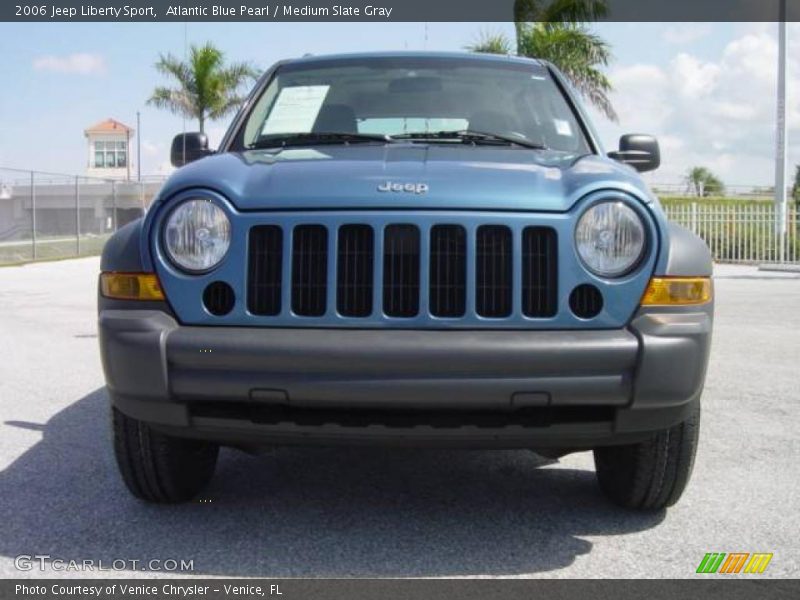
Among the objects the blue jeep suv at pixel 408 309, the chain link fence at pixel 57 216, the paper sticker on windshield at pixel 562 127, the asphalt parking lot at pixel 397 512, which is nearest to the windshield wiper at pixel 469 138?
the paper sticker on windshield at pixel 562 127

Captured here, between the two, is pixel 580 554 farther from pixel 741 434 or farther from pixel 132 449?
pixel 741 434

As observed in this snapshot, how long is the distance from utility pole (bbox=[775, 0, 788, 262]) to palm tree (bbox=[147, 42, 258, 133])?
19.0 m

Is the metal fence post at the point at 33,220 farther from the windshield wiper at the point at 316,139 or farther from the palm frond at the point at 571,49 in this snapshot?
the windshield wiper at the point at 316,139

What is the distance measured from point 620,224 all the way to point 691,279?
0.30 metres

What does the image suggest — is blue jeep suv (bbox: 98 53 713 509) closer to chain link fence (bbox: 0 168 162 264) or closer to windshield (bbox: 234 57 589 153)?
windshield (bbox: 234 57 589 153)

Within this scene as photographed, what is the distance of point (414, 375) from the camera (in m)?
2.88

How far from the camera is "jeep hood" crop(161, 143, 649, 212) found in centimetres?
306

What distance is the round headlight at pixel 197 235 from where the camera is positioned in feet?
10.2

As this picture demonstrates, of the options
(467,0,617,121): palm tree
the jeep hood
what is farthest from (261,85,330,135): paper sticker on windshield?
(467,0,617,121): palm tree

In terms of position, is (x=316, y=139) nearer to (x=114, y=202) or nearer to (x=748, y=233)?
(x=748, y=233)

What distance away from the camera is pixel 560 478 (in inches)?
163

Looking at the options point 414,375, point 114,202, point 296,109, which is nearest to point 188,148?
point 296,109

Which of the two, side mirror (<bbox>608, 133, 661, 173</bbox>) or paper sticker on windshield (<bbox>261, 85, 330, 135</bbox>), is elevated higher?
paper sticker on windshield (<bbox>261, 85, 330, 135</bbox>)

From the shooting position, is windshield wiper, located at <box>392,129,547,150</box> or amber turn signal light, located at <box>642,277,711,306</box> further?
windshield wiper, located at <box>392,129,547,150</box>
